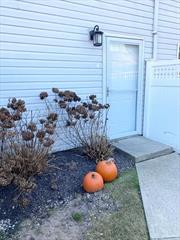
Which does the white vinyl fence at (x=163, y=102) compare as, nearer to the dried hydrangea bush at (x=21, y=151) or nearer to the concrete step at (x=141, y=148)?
the concrete step at (x=141, y=148)

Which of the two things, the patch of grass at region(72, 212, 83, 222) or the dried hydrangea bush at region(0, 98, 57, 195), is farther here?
the dried hydrangea bush at region(0, 98, 57, 195)

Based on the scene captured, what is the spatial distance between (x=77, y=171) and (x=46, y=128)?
875 mm

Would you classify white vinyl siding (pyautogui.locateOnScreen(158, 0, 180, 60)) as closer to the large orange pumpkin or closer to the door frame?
the door frame

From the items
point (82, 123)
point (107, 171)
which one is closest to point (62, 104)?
point (82, 123)

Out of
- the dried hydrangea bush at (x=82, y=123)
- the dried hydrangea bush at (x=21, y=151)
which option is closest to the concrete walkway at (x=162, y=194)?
the dried hydrangea bush at (x=82, y=123)

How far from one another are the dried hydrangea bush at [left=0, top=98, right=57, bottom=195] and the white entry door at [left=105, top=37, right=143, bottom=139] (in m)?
1.96

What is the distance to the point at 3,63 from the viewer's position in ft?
12.7

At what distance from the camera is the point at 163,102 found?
5.27 meters

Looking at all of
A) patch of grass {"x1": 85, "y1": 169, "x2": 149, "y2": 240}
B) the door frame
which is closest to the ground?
patch of grass {"x1": 85, "y1": 169, "x2": 149, "y2": 240}

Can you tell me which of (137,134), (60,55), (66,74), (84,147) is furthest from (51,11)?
(137,134)

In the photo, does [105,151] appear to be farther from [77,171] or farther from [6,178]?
[6,178]

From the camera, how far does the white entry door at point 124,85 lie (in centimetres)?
514

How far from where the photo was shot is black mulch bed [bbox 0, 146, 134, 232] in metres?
2.94

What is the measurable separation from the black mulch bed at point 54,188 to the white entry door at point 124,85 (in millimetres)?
1122
